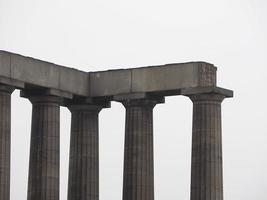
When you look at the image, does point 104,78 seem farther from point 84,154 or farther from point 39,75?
point 39,75

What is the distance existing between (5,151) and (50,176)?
8595mm

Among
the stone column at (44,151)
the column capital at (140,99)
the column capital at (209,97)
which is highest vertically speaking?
the column capital at (140,99)

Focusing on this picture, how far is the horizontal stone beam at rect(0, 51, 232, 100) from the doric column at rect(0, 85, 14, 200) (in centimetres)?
154

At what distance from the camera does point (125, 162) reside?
134250mm

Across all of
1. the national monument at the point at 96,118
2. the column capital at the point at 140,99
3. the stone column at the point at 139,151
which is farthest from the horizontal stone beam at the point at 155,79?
Answer: the stone column at the point at 139,151

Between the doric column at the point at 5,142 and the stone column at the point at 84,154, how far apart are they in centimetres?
1570

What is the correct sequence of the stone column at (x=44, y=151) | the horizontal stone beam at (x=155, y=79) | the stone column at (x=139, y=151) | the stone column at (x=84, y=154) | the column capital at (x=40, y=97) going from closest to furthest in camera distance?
the horizontal stone beam at (x=155, y=79) → the stone column at (x=44, y=151) → the column capital at (x=40, y=97) → the stone column at (x=139, y=151) → the stone column at (x=84, y=154)

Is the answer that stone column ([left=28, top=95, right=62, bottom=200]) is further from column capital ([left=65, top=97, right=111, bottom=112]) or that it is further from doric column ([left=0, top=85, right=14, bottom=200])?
column capital ([left=65, top=97, right=111, bottom=112])

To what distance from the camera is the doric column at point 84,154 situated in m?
138

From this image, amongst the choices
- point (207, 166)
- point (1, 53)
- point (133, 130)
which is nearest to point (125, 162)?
point (133, 130)

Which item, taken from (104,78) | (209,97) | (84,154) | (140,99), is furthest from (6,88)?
(209,97)

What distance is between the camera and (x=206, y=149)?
415 ft

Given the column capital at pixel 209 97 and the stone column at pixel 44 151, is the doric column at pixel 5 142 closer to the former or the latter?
the stone column at pixel 44 151

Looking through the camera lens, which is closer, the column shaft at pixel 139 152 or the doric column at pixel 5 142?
the doric column at pixel 5 142
